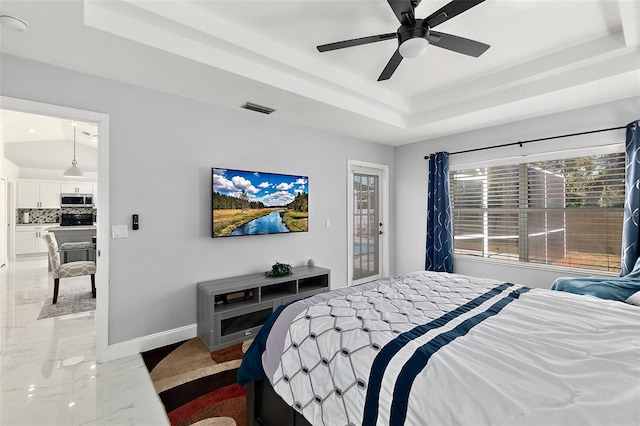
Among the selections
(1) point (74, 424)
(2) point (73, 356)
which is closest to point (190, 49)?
(1) point (74, 424)

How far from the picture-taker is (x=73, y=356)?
2.62m

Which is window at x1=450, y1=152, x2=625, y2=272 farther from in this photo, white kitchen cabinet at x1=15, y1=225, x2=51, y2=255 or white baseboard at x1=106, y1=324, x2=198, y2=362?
white kitchen cabinet at x1=15, y1=225, x2=51, y2=255

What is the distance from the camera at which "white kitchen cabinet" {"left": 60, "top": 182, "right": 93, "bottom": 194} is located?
8.51 m

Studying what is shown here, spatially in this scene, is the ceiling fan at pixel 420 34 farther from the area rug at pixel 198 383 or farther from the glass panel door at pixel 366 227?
the glass panel door at pixel 366 227

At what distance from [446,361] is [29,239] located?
10659 millimetres

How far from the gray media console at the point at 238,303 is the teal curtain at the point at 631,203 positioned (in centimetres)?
317

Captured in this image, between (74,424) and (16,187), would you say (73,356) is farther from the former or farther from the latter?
(16,187)

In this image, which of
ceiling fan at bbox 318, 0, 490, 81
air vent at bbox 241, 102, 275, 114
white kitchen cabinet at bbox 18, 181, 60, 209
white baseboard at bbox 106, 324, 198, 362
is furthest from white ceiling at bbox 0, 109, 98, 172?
ceiling fan at bbox 318, 0, 490, 81

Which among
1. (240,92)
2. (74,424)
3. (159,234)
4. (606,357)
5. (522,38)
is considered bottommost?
(74,424)

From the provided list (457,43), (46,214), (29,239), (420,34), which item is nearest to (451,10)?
(420,34)

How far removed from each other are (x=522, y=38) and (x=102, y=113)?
12.0 feet

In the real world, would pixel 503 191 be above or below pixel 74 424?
above

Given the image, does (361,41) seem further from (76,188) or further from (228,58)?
(76,188)

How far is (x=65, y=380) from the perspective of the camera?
224cm
